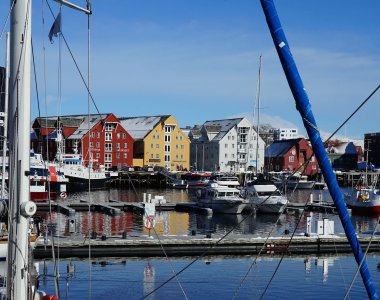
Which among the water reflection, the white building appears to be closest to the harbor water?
the water reflection

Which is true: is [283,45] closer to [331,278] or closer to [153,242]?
[331,278]

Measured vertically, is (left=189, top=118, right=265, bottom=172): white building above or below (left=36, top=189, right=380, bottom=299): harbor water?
above

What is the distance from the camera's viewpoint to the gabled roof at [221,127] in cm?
13562

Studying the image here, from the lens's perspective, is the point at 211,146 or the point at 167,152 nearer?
the point at 167,152

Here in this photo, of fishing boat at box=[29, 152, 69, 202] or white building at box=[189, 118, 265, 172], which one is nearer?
fishing boat at box=[29, 152, 69, 202]

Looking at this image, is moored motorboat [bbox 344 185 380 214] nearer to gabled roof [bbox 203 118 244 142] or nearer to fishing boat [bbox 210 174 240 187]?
fishing boat [bbox 210 174 240 187]

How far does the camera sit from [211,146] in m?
138

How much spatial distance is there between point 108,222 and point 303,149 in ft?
310

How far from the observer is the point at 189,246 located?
1320 inches

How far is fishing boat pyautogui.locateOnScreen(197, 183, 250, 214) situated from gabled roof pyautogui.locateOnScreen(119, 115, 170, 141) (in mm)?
65873

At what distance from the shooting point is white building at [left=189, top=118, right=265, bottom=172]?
5290 inches

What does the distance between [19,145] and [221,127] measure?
432 ft

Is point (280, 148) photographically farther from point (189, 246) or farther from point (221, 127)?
point (189, 246)

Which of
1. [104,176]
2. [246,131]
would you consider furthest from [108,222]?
[246,131]
